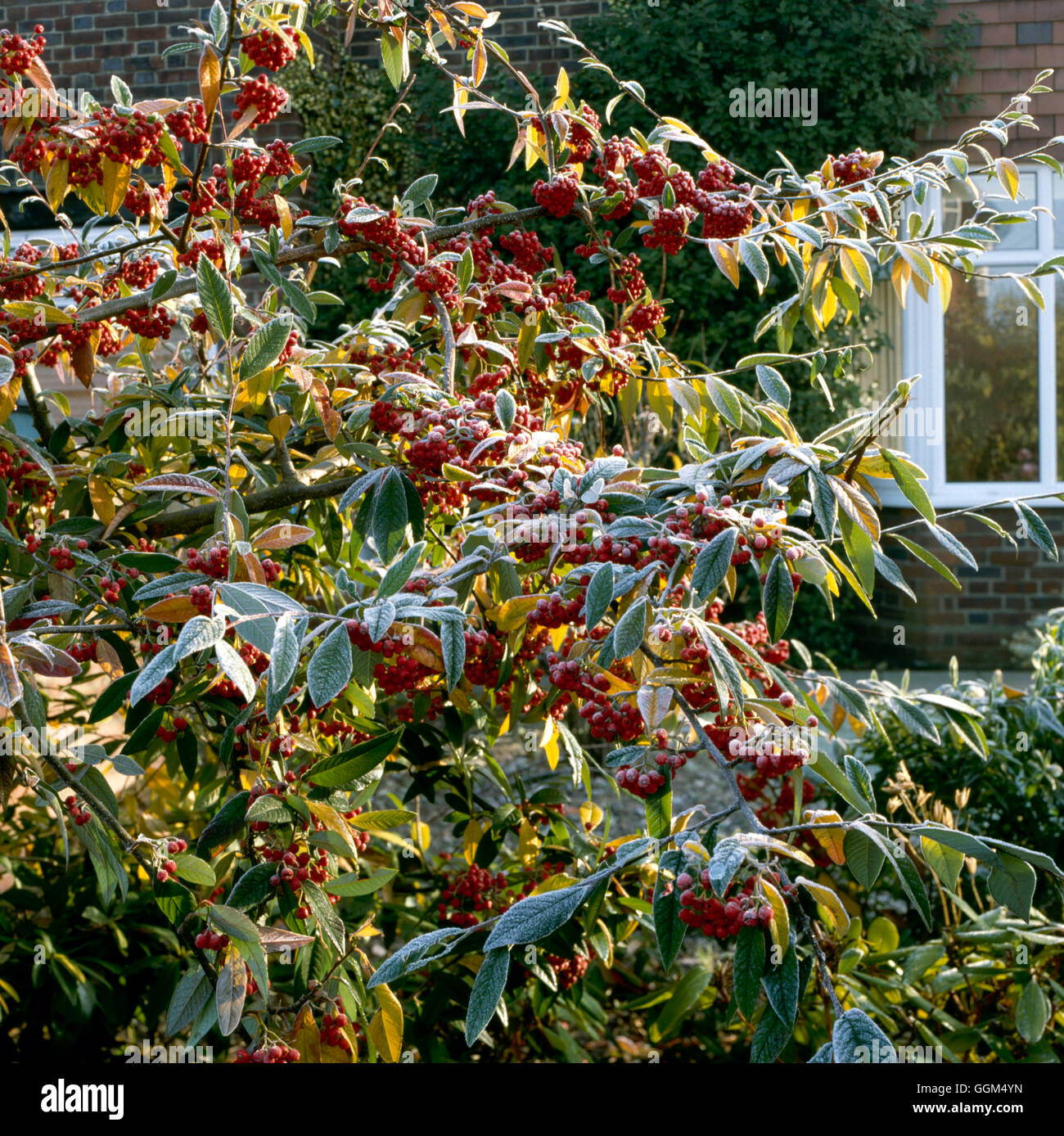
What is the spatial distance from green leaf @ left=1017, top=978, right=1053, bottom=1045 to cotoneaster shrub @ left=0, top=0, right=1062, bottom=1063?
0.01m

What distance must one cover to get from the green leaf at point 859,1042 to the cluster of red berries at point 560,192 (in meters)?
1.60

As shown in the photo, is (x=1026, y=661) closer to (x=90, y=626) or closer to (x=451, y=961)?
(x=451, y=961)

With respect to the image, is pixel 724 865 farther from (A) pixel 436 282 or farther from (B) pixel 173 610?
(A) pixel 436 282

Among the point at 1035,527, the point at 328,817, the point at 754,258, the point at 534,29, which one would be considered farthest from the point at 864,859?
the point at 534,29

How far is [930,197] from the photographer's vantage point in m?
6.71

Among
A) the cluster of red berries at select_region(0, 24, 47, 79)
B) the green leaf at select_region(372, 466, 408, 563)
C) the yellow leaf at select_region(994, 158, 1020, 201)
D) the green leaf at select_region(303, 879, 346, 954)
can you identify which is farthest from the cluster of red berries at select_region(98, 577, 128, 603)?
the yellow leaf at select_region(994, 158, 1020, 201)

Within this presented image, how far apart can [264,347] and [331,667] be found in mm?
618

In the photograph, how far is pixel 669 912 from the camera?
1.16 meters

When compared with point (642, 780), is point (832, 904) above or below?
below

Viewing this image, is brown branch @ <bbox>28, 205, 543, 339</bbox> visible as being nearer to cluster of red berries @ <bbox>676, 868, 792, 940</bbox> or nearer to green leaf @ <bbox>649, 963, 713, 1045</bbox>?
cluster of red berries @ <bbox>676, 868, 792, 940</bbox>

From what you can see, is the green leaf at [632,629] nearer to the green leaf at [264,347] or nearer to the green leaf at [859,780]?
the green leaf at [859,780]

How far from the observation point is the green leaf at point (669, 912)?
1.13 metres
